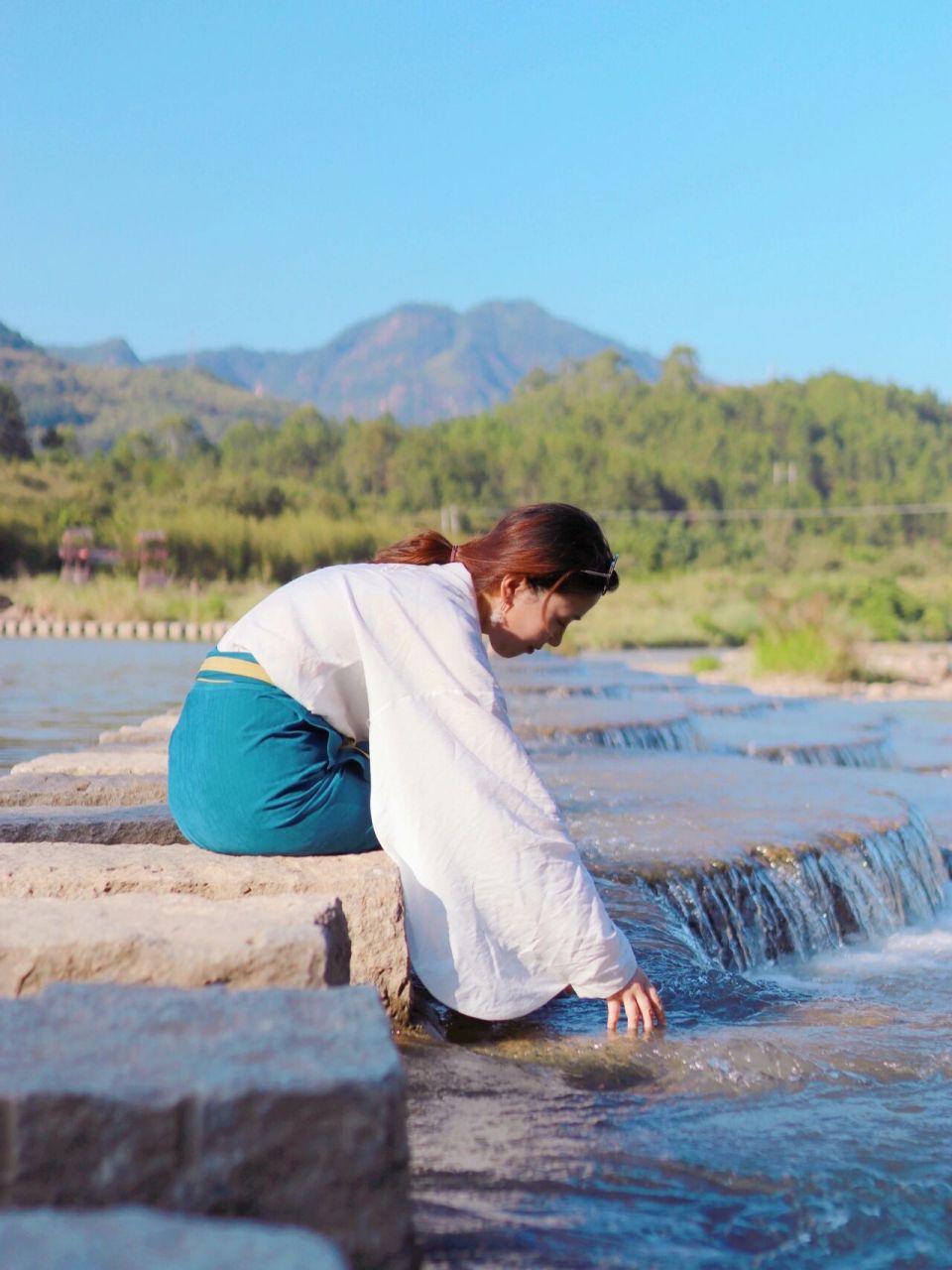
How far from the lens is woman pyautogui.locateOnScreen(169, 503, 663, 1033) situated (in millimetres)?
2078

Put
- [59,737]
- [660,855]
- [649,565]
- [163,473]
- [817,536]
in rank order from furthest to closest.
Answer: [817,536]
[649,565]
[163,473]
[59,737]
[660,855]

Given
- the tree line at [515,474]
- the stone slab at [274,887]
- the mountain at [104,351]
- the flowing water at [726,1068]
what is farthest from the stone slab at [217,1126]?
the mountain at [104,351]

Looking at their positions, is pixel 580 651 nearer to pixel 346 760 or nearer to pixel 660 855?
pixel 660 855

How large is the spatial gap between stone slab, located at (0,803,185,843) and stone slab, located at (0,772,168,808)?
1.32ft

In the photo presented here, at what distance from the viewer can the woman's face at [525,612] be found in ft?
7.41

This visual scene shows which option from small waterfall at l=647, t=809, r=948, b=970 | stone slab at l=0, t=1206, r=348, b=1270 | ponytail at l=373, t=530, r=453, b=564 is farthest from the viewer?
small waterfall at l=647, t=809, r=948, b=970

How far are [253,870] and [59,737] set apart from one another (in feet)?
15.7

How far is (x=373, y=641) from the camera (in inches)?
83.4

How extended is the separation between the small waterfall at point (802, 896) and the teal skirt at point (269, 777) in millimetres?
1303

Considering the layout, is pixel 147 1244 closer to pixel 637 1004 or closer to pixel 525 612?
pixel 637 1004

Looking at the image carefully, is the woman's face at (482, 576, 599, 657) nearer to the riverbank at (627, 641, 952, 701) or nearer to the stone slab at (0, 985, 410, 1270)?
the stone slab at (0, 985, 410, 1270)

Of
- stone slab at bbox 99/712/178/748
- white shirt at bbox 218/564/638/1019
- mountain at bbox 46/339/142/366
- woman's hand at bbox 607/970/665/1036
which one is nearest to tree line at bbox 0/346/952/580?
stone slab at bbox 99/712/178/748

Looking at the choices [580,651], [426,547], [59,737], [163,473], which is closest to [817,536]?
[163,473]

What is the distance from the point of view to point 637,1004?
2.13m
